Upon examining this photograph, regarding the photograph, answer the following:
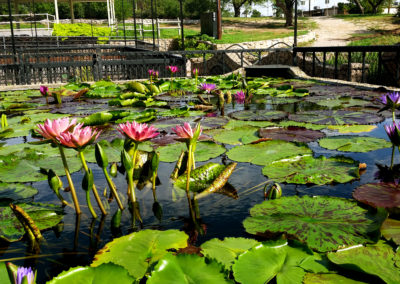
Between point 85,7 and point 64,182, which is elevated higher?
point 85,7

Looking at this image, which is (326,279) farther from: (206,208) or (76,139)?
(76,139)

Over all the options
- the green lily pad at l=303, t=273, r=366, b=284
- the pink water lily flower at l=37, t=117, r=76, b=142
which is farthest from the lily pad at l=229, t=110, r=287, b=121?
the green lily pad at l=303, t=273, r=366, b=284

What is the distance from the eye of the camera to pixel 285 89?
4.11 meters

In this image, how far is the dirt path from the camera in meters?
15.7

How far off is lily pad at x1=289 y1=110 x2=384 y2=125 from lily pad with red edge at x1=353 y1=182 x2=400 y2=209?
1.18 m

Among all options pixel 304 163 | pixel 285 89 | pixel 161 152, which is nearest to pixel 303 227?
pixel 304 163

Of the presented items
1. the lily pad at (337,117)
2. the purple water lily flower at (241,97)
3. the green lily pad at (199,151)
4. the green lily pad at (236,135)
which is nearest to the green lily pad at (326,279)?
the green lily pad at (199,151)

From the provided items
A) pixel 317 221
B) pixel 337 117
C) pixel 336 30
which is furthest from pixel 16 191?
pixel 336 30

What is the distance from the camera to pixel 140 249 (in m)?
0.88

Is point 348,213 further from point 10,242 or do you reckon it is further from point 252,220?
point 10,242

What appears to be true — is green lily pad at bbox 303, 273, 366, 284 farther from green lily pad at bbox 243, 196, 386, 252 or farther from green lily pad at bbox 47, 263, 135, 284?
green lily pad at bbox 47, 263, 135, 284

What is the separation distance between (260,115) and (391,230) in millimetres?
1816

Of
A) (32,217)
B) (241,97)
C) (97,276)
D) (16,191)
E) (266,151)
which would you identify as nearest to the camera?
(97,276)

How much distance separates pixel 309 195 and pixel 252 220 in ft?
1.04
